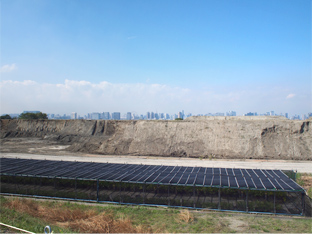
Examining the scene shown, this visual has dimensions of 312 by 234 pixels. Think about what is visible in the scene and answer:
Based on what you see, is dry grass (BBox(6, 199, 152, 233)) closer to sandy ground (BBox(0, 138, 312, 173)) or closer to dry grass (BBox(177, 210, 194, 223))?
dry grass (BBox(177, 210, 194, 223))

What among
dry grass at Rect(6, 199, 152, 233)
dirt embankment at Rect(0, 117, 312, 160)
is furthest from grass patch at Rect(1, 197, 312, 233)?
dirt embankment at Rect(0, 117, 312, 160)

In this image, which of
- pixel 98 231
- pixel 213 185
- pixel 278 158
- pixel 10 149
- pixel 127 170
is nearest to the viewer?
pixel 98 231

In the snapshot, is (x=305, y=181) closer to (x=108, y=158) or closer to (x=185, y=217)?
(x=185, y=217)

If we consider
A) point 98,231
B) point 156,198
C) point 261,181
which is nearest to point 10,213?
point 98,231

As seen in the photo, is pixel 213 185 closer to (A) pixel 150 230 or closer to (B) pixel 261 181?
(B) pixel 261 181

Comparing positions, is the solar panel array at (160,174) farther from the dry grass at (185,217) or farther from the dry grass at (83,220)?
the dry grass at (83,220)

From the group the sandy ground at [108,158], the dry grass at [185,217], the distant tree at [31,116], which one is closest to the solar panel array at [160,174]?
the dry grass at [185,217]

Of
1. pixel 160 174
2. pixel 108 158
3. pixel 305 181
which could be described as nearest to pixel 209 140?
pixel 108 158
